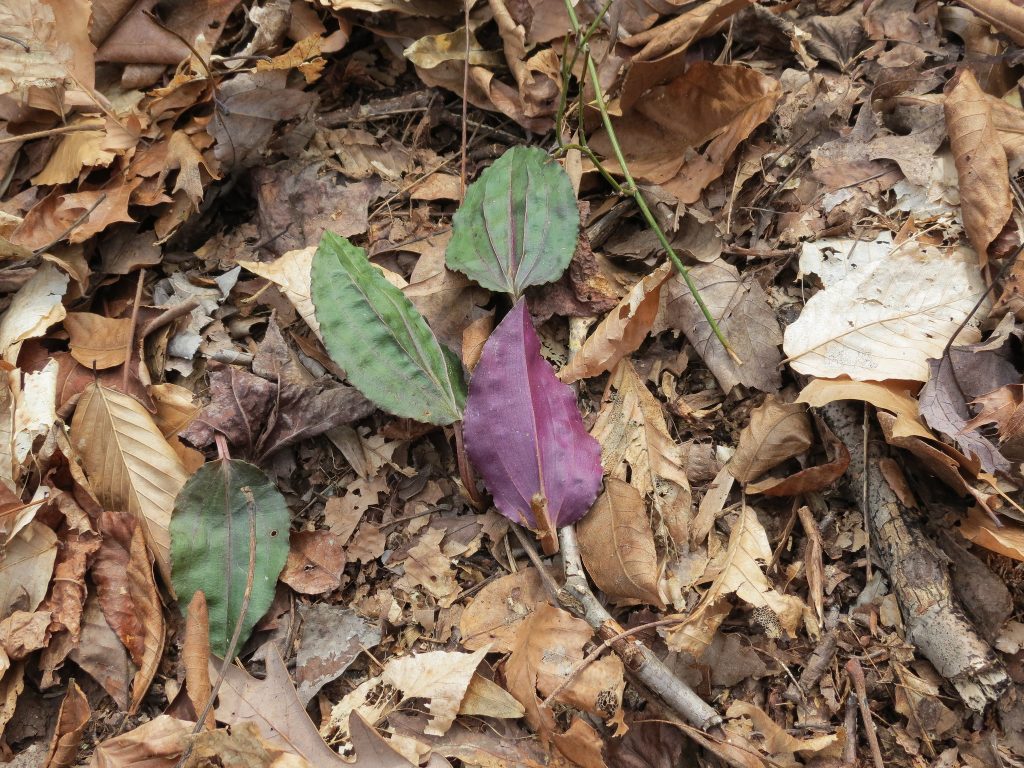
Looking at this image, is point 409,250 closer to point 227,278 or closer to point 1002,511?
point 227,278

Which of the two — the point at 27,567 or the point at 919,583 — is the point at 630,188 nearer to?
the point at 919,583

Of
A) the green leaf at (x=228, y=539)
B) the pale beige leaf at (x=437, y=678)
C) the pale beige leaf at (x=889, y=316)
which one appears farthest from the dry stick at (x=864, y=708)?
the green leaf at (x=228, y=539)

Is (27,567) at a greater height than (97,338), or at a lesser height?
lesser

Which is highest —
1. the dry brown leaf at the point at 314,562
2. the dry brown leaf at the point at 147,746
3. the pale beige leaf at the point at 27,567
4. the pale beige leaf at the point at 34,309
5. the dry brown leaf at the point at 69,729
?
the pale beige leaf at the point at 34,309

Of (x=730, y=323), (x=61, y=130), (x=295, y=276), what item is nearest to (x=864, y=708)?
(x=730, y=323)

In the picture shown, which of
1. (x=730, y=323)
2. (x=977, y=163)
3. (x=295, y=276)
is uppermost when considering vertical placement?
(x=977, y=163)

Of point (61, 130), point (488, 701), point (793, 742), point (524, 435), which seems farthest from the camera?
point (61, 130)

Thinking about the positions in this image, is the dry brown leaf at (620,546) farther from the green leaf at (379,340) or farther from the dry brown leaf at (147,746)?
the dry brown leaf at (147,746)

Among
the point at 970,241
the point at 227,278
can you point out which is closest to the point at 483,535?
the point at 227,278
